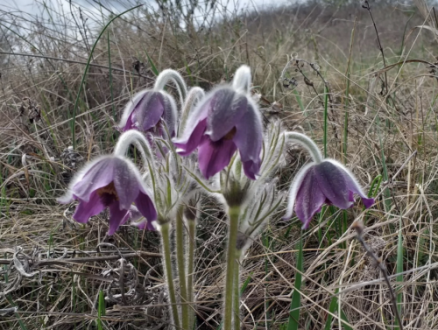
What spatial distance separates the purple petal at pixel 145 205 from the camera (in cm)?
96

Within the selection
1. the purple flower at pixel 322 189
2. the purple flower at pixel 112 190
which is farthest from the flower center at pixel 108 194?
the purple flower at pixel 322 189

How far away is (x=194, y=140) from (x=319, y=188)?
1.04 feet

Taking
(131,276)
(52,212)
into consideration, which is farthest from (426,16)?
(52,212)

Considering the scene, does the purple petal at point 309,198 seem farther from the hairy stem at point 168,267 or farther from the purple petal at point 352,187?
the hairy stem at point 168,267

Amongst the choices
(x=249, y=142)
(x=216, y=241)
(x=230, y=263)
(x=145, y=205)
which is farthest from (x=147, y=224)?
(x=216, y=241)

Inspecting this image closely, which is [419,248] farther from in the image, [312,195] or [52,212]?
[52,212]

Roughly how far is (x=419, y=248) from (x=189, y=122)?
0.91 meters

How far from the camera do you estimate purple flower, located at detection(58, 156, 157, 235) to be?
924mm

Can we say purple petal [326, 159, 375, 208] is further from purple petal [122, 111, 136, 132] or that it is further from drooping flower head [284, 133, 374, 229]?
purple petal [122, 111, 136, 132]

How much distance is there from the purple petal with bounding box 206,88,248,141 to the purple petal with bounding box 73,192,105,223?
12.8 inches

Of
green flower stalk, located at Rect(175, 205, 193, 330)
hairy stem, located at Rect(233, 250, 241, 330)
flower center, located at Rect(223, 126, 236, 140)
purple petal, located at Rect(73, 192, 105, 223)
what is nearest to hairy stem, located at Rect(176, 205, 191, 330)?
green flower stalk, located at Rect(175, 205, 193, 330)

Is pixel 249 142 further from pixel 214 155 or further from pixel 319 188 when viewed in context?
pixel 319 188

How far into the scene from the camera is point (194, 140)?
0.90 meters

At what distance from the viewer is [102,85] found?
2803 mm
